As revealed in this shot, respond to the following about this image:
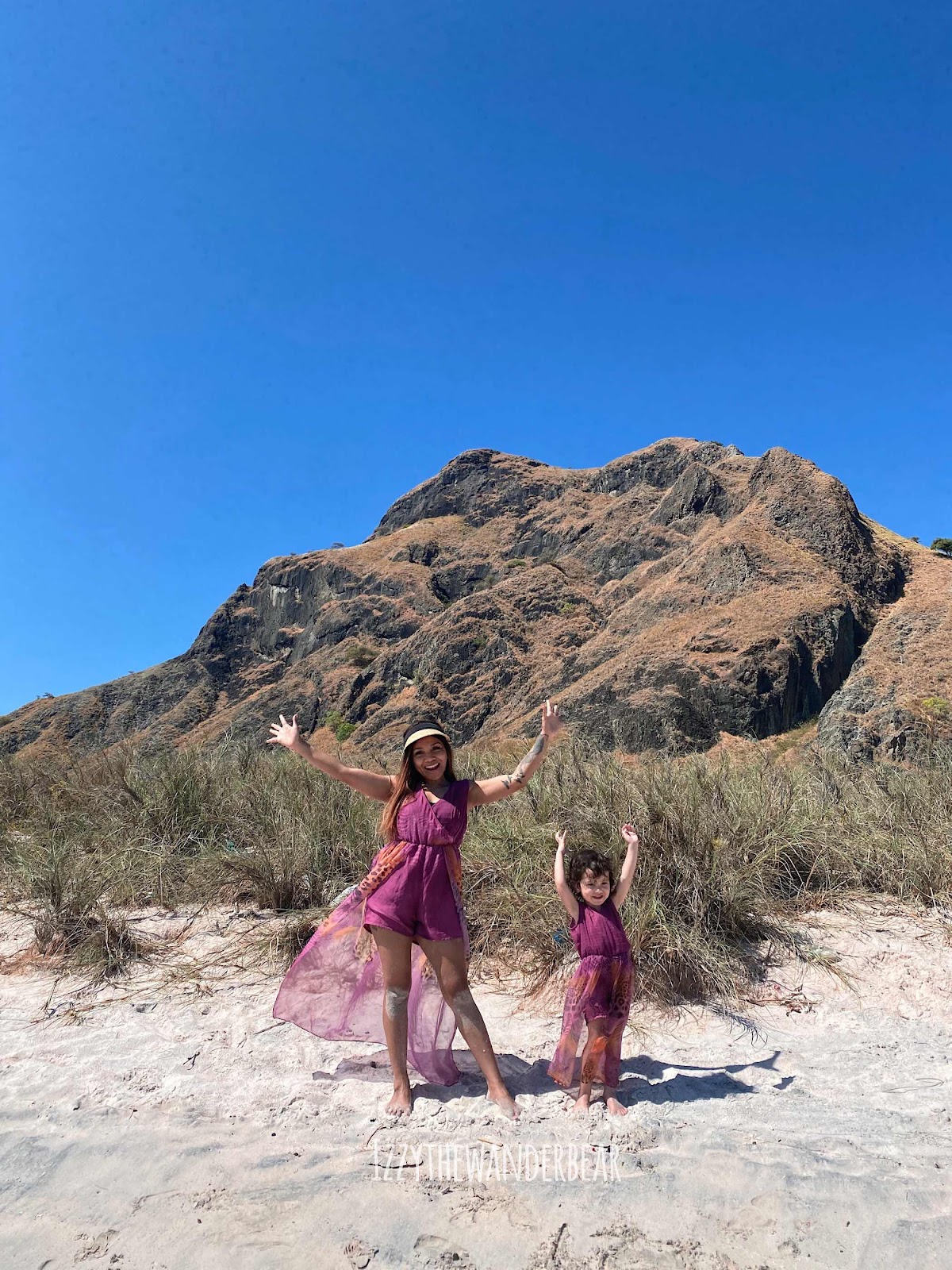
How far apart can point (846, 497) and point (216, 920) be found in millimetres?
25938

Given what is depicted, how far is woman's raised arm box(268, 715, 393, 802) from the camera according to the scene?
2920 mm

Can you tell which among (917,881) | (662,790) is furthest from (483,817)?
(917,881)

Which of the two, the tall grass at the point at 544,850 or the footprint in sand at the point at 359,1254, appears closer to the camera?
the footprint in sand at the point at 359,1254

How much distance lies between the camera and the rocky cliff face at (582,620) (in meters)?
18.7

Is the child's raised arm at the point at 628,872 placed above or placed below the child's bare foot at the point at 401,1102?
above

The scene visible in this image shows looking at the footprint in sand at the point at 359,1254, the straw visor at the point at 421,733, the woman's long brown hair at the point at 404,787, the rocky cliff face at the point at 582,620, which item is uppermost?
the rocky cliff face at the point at 582,620

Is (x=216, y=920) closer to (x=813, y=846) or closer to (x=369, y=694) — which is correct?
(x=813, y=846)

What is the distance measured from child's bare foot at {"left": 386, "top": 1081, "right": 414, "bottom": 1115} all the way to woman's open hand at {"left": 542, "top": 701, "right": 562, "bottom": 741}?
1536 millimetres

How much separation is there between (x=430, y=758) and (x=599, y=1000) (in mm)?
1206

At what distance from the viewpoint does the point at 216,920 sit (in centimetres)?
461

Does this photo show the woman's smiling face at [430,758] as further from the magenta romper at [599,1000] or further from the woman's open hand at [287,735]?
the magenta romper at [599,1000]

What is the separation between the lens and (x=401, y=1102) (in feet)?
9.25

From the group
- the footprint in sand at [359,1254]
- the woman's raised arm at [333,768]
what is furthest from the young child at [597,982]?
the footprint in sand at [359,1254]

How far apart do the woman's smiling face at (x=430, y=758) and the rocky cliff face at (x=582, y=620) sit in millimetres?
4526
